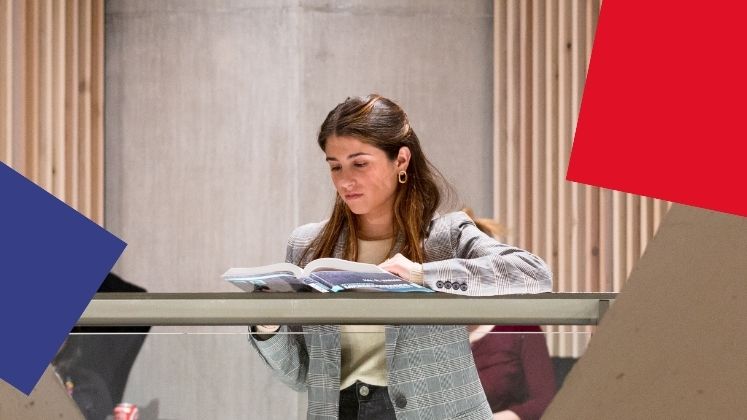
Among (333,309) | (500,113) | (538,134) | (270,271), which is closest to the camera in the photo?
(333,309)

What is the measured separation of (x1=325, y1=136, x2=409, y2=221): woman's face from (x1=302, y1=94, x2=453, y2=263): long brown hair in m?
0.02

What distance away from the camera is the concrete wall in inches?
189

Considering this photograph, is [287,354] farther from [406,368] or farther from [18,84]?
[18,84]

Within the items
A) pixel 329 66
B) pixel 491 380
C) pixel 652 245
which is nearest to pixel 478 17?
pixel 329 66

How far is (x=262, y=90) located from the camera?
4836mm

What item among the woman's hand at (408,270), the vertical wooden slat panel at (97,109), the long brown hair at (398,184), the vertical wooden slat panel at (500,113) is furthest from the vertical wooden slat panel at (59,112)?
the woman's hand at (408,270)

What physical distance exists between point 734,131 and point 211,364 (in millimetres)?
711

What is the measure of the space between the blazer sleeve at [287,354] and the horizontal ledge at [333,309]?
0.11m

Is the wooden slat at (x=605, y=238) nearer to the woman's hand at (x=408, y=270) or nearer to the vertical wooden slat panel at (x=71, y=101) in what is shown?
the vertical wooden slat panel at (x=71, y=101)

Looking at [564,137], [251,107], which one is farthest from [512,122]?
[251,107]

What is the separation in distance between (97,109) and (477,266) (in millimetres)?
3330

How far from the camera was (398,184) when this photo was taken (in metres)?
2.39

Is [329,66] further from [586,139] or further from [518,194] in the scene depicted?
[586,139]

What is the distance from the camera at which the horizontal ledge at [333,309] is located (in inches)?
46.9
